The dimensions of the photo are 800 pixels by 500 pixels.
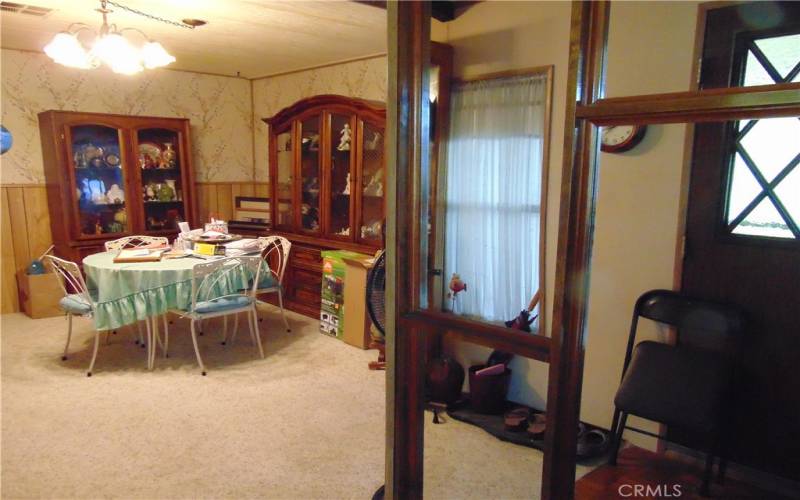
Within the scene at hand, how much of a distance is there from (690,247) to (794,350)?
540 millimetres

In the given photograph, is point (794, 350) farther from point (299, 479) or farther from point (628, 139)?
point (299, 479)

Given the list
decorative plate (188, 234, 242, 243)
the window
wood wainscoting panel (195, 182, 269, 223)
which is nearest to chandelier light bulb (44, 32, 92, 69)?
decorative plate (188, 234, 242, 243)

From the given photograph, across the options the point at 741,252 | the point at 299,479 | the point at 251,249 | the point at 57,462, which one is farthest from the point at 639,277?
the point at 57,462

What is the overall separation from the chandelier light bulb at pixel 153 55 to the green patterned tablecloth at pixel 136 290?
3.88 feet

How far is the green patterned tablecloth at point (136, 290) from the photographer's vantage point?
122 inches

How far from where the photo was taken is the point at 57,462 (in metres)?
2.26

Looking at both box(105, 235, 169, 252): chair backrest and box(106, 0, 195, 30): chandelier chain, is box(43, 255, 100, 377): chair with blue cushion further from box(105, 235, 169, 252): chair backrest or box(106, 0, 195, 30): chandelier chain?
box(106, 0, 195, 30): chandelier chain

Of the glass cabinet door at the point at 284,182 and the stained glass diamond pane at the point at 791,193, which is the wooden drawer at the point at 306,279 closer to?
the glass cabinet door at the point at 284,182

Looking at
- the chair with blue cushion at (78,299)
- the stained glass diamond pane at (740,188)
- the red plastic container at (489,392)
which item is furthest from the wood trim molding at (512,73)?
the chair with blue cushion at (78,299)

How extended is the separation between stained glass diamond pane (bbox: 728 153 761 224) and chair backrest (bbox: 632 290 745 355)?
1.27ft

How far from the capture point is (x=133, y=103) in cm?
478

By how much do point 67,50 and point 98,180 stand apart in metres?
2.09

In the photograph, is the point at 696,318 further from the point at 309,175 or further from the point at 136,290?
the point at 309,175

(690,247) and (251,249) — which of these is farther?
(251,249)
